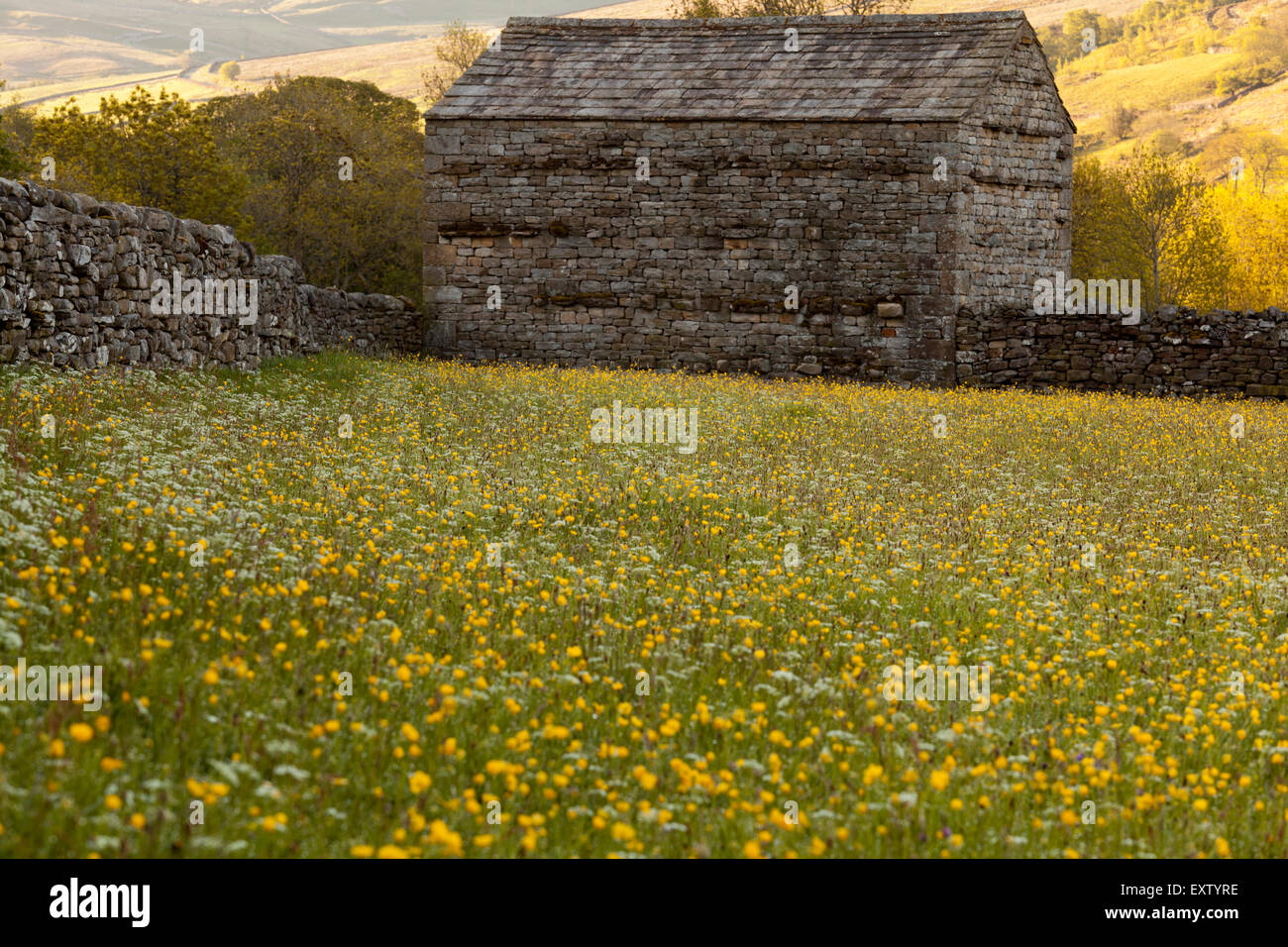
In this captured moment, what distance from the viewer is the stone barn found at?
2267 centimetres

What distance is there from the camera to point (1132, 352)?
21859mm

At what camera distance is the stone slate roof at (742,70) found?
23.0 metres

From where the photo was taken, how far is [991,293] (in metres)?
23.4

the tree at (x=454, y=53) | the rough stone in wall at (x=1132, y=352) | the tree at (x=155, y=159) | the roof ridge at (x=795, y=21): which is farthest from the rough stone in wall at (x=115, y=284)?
the tree at (x=454, y=53)

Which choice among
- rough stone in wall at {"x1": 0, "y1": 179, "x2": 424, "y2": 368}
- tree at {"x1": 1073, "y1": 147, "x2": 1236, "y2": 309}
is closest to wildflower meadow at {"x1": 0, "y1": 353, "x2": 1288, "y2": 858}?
rough stone in wall at {"x1": 0, "y1": 179, "x2": 424, "y2": 368}

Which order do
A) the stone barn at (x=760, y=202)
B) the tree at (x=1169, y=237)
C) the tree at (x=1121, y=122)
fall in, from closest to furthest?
the stone barn at (x=760, y=202), the tree at (x=1169, y=237), the tree at (x=1121, y=122)

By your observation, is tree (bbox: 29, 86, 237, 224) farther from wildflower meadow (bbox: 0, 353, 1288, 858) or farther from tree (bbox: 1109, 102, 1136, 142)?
tree (bbox: 1109, 102, 1136, 142)

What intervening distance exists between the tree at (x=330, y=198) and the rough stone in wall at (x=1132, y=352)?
20.4m

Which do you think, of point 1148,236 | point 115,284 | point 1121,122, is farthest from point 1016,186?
point 1121,122

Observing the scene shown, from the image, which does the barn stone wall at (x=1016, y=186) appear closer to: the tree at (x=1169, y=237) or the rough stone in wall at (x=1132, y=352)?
the rough stone in wall at (x=1132, y=352)

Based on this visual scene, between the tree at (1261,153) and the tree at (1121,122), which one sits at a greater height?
the tree at (1121,122)

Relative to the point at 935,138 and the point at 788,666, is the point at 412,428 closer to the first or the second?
the point at 788,666

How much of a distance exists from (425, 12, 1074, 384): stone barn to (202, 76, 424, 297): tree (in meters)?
12.2
